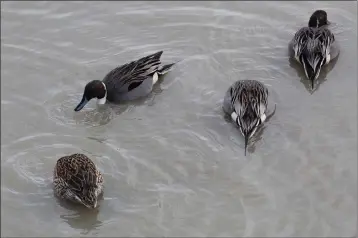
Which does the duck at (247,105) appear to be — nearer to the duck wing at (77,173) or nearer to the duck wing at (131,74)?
the duck wing at (131,74)

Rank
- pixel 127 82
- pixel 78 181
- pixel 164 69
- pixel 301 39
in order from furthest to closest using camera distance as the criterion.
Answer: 1. pixel 301 39
2. pixel 164 69
3. pixel 127 82
4. pixel 78 181

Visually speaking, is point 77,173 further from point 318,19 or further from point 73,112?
point 318,19

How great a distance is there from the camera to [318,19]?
466 inches

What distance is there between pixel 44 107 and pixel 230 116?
247 cm

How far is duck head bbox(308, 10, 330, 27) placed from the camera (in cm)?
1184

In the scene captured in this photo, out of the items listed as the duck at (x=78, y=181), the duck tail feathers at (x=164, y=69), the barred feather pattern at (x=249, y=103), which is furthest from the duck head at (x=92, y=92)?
the barred feather pattern at (x=249, y=103)

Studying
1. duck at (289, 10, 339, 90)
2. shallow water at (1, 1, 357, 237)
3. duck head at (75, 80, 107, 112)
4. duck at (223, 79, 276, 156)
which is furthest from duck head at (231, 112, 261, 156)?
duck head at (75, 80, 107, 112)

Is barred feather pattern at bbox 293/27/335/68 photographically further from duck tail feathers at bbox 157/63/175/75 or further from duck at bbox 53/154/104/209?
duck at bbox 53/154/104/209

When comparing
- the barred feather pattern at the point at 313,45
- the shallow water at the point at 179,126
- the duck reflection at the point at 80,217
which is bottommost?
the duck reflection at the point at 80,217

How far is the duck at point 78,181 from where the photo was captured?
27.5ft

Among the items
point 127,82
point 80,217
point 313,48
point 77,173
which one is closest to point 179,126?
point 127,82

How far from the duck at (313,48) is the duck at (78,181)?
12.3 ft

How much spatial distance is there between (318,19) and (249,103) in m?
2.79

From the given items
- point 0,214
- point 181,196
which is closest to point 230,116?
point 181,196
